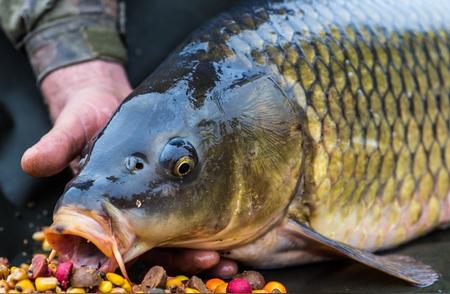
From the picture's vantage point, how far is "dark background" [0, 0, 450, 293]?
2148mm

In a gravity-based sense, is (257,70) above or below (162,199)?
above

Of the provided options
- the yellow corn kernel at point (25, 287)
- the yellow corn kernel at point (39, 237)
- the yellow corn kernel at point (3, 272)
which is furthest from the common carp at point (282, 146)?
the yellow corn kernel at point (39, 237)

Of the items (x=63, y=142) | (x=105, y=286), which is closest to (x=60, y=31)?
(x=63, y=142)

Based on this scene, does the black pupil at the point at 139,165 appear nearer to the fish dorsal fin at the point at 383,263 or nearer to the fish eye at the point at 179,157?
the fish eye at the point at 179,157

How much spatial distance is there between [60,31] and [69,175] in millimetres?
532

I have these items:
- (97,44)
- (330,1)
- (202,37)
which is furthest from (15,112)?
(330,1)

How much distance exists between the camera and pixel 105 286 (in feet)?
5.83

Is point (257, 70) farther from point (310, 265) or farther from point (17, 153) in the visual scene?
point (17, 153)

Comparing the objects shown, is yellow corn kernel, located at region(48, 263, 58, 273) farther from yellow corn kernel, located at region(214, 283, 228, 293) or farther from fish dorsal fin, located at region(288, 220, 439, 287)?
fish dorsal fin, located at region(288, 220, 439, 287)

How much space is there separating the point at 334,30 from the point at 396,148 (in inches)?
15.5

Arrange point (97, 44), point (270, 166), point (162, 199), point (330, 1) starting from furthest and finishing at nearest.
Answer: point (97, 44) < point (330, 1) < point (270, 166) < point (162, 199)

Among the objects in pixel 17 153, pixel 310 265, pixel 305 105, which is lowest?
pixel 310 265

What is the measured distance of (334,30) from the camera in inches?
92.4

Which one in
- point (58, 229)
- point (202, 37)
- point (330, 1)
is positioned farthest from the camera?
point (330, 1)
